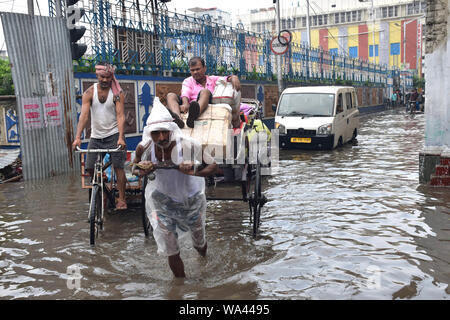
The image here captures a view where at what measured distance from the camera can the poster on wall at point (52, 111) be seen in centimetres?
994

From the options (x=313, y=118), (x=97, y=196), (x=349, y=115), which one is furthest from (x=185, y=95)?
(x=349, y=115)

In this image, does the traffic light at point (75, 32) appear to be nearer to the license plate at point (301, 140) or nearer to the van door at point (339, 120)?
the license plate at point (301, 140)

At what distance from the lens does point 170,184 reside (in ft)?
13.5

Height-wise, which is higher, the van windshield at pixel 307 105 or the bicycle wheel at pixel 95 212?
the van windshield at pixel 307 105

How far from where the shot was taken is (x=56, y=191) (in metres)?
8.84

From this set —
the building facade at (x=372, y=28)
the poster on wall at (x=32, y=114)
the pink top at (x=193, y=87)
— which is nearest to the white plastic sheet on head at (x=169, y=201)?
the pink top at (x=193, y=87)

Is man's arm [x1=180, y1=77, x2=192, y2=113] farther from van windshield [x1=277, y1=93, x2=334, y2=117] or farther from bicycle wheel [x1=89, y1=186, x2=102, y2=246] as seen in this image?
van windshield [x1=277, y1=93, x2=334, y2=117]

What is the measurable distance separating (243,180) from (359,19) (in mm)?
78996

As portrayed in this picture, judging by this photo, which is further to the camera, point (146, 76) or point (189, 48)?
point (189, 48)

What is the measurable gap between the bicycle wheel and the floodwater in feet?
0.57

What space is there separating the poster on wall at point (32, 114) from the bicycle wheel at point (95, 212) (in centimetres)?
476
